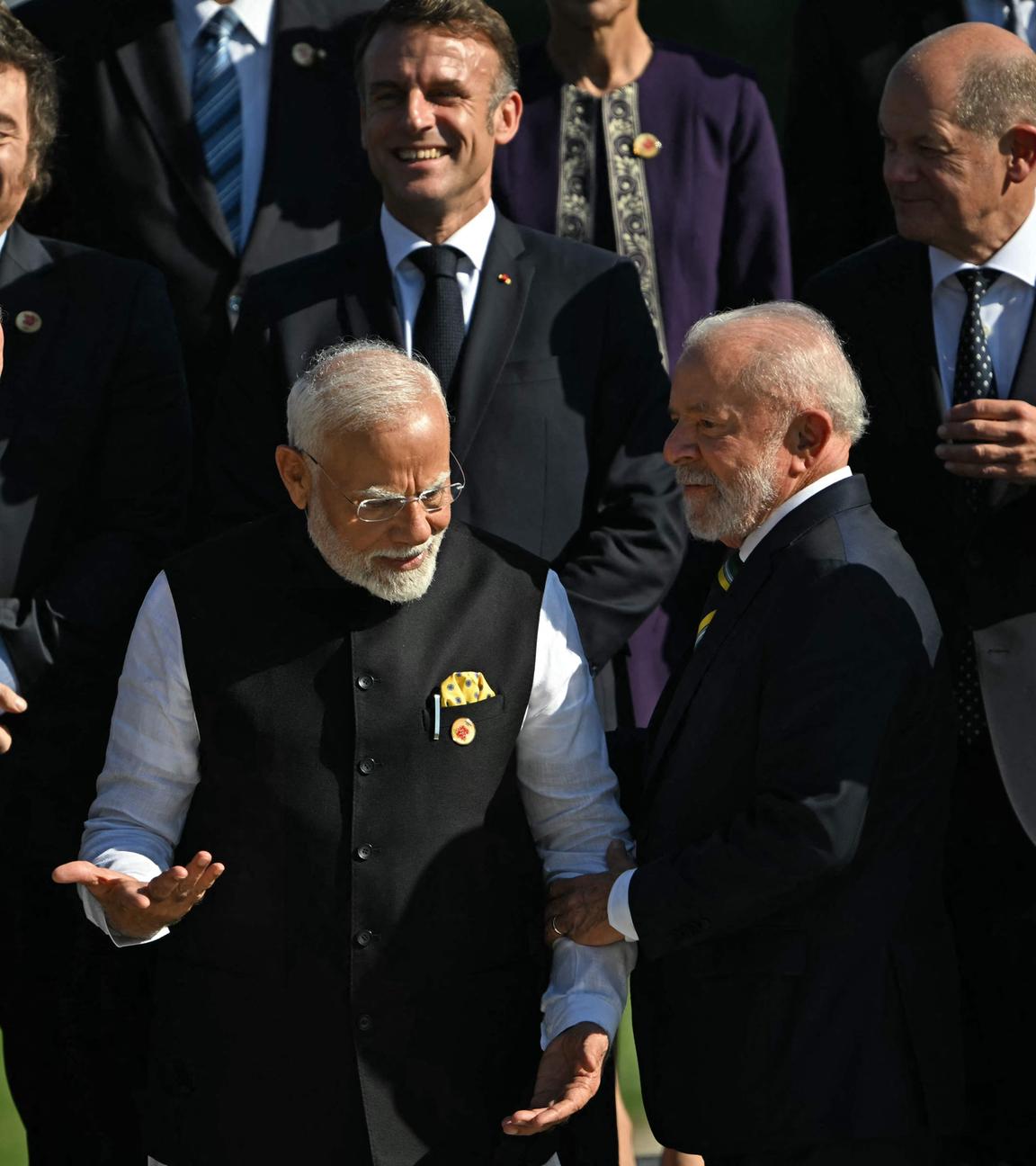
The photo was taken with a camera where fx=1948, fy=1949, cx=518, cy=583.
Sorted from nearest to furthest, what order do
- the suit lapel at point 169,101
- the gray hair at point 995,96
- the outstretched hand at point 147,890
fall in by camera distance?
the outstretched hand at point 147,890, the gray hair at point 995,96, the suit lapel at point 169,101

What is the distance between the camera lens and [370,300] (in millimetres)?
3727

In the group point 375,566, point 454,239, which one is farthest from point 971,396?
point 375,566

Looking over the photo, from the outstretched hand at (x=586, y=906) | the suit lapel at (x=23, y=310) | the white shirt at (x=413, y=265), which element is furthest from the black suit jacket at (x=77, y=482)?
the outstretched hand at (x=586, y=906)

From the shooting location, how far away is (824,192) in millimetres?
4348

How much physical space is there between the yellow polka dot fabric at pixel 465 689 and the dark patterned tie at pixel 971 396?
101cm

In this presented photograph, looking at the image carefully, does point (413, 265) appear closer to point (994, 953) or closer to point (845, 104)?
point (845, 104)

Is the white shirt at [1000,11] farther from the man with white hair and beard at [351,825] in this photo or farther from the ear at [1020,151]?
the man with white hair and beard at [351,825]

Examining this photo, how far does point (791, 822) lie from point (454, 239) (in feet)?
4.88

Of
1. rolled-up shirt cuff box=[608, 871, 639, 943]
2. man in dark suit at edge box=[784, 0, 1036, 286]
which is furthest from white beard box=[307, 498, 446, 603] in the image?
man in dark suit at edge box=[784, 0, 1036, 286]

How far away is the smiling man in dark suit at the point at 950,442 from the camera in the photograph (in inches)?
139

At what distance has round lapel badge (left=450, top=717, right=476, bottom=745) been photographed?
3.03 meters

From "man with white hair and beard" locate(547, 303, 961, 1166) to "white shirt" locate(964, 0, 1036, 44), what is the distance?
4.87ft

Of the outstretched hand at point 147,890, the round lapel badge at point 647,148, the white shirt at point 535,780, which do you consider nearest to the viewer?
the outstretched hand at point 147,890

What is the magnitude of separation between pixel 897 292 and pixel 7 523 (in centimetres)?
172
